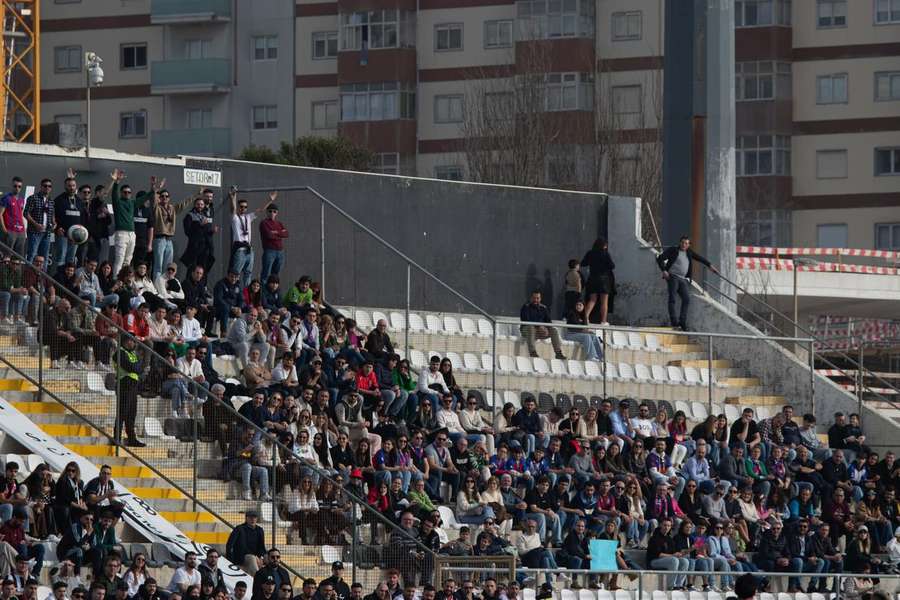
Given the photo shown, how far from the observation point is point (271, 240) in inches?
1172

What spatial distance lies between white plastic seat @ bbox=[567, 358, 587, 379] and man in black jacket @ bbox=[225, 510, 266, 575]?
868 centimetres

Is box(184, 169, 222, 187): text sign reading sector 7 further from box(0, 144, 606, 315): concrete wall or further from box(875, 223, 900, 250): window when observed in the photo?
box(875, 223, 900, 250): window

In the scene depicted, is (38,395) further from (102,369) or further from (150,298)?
(150,298)

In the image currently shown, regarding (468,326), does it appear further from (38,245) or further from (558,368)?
(38,245)

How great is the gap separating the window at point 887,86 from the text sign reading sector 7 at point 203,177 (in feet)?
132

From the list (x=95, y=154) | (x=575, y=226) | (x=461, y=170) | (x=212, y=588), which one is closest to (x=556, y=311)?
(x=575, y=226)

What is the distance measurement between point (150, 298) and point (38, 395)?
10.7 feet

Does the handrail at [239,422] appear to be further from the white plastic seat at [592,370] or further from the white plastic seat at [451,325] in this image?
the white plastic seat at [451,325]

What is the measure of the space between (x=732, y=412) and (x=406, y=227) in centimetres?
645

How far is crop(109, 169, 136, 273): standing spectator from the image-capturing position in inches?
1082

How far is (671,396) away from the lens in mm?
31594

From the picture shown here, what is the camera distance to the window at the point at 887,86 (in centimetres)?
6662

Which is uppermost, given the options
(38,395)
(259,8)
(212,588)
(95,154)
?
(259,8)

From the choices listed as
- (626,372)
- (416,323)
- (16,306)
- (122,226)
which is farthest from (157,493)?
(626,372)
